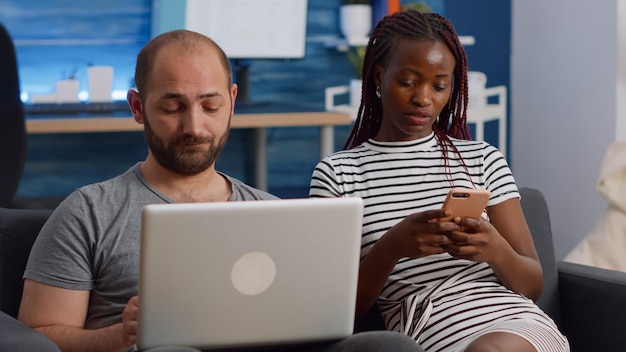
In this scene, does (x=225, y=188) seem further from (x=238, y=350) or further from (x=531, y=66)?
(x=531, y=66)

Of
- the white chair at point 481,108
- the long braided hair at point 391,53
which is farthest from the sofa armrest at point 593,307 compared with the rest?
the white chair at point 481,108

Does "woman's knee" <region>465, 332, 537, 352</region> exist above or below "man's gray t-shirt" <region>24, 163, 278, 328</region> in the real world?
below

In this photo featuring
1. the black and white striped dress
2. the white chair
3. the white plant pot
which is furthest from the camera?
the white plant pot

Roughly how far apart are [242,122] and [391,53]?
1635 millimetres

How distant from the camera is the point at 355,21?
4332 millimetres

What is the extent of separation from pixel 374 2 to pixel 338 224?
10.3 feet

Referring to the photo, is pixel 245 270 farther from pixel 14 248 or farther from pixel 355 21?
pixel 355 21

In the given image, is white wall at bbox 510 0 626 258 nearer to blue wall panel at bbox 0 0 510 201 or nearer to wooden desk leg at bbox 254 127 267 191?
blue wall panel at bbox 0 0 510 201

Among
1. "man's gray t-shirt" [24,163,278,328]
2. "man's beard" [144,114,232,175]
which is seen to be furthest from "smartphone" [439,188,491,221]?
"man's gray t-shirt" [24,163,278,328]

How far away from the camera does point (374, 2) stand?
4.41 metres

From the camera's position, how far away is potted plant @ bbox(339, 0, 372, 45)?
14.2 feet

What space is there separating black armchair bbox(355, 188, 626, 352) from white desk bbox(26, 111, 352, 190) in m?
1.50

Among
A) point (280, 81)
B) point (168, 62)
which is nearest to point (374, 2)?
point (280, 81)

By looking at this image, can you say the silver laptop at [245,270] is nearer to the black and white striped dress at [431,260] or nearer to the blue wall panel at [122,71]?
the black and white striped dress at [431,260]
